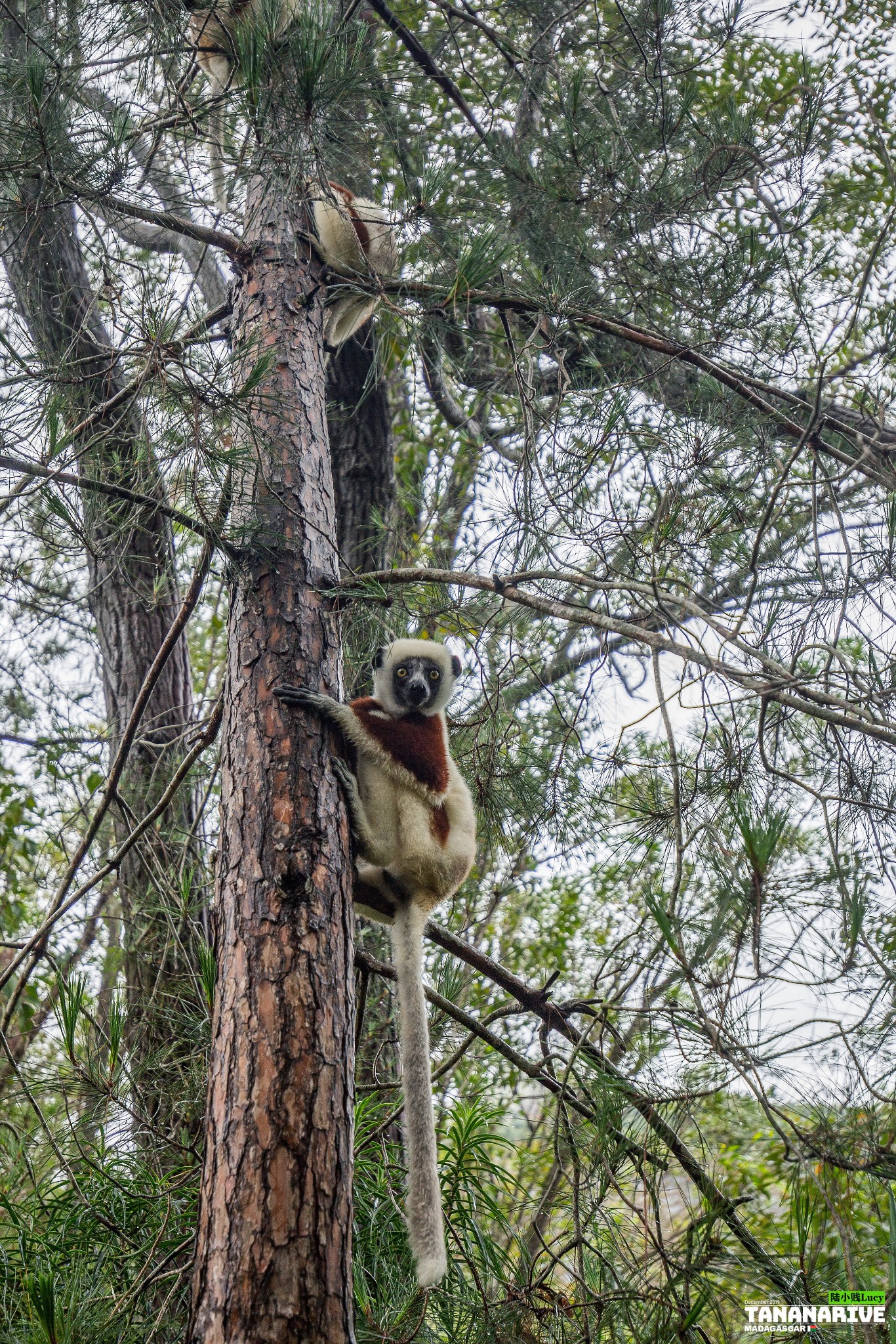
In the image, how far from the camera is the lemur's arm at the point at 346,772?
2742 millimetres

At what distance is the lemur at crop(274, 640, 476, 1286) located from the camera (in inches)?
103

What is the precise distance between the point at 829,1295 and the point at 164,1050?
2013 millimetres

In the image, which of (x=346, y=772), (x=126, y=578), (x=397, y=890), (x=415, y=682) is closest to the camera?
(x=346, y=772)

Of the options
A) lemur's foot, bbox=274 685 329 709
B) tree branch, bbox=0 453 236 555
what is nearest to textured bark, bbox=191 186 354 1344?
lemur's foot, bbox=274 685 329 709

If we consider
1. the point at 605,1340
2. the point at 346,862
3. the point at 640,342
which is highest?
the point at 640,342

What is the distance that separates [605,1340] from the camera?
259 centimetres

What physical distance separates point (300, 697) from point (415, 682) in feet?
2.96

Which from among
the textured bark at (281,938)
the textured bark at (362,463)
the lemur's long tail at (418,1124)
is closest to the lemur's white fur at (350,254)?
the textured bark at (362,463)

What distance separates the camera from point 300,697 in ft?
8.98

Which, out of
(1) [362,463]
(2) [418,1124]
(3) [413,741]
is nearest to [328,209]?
(1) [362,463]

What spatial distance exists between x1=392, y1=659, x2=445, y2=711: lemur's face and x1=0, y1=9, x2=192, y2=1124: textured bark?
911 mm

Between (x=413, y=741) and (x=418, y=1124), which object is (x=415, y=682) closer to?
(x=413, y=741)

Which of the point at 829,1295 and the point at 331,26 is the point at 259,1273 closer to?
the point at 829,1295

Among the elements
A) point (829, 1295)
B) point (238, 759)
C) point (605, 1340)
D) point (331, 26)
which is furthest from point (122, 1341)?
point (331, 26)
